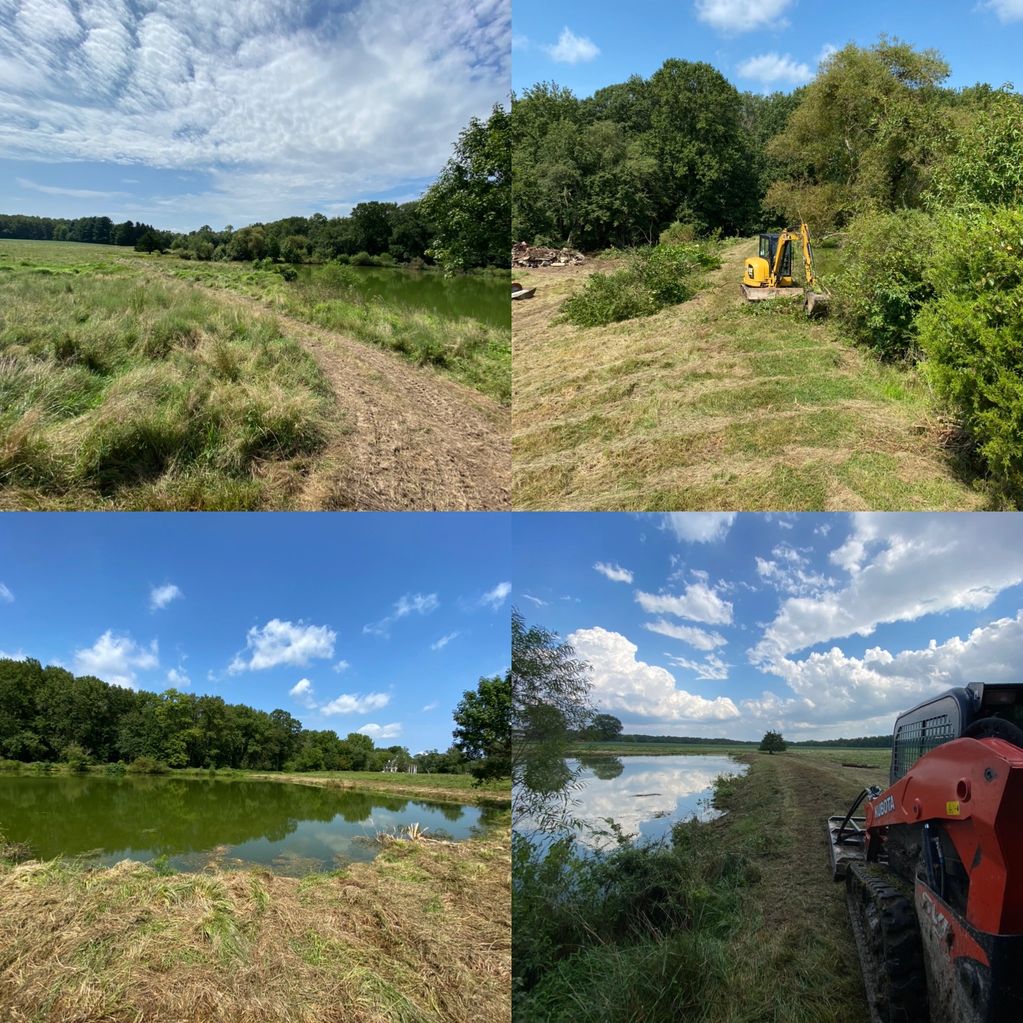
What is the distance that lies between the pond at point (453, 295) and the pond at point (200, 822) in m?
10.7

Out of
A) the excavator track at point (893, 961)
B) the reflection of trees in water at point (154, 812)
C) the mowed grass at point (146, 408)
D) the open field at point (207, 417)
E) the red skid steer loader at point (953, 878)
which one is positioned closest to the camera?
the red skid steer loader at point (953, 878)

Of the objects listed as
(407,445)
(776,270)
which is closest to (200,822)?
(407,445)

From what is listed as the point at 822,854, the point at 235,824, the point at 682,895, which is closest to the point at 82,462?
the point at 682,895

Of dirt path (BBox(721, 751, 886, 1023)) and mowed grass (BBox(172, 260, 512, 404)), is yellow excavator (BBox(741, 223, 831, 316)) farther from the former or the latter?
dirt path (BBox(721, 751, 886, 1023))

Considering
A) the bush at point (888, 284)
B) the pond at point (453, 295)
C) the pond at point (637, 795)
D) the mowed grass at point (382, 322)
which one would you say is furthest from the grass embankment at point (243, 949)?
the pond at point (453, 295)

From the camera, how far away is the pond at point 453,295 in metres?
16.2

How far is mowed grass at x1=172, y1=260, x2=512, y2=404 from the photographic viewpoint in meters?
11.4

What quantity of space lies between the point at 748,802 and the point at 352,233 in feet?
73.2

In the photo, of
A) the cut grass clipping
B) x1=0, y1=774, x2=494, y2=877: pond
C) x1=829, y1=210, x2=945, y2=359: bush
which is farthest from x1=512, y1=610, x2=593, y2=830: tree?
the cut grass clipping

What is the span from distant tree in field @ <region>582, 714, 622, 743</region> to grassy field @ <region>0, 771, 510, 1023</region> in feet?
5.32

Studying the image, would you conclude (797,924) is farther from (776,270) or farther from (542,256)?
(542,256)

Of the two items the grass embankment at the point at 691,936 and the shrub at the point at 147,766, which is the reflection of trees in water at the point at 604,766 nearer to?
the grass embankment at the point at 691,936

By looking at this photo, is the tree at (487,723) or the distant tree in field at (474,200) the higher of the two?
the distant tree in field at (474,200)

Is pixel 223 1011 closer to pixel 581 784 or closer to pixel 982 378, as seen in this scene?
pixel 581 784
